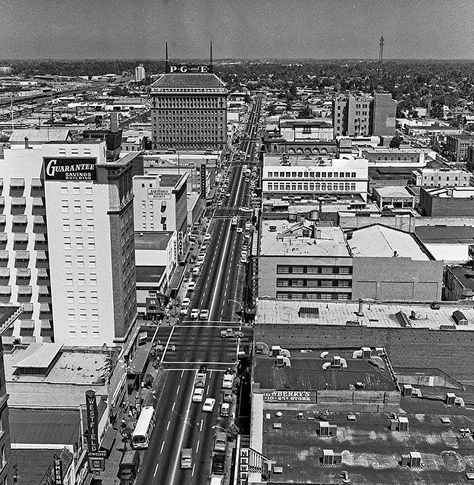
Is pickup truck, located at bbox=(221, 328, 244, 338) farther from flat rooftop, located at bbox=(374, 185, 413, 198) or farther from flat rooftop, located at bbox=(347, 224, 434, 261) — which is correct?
flat rooftop, located at bbox=(374, 185, 413, 198)

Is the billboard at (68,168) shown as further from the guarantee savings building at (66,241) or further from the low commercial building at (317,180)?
the low commercial building at (317,180)

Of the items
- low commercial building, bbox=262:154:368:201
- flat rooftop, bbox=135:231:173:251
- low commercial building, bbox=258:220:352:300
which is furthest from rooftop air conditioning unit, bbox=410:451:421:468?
low commercial building, bbox=262:154:368:201

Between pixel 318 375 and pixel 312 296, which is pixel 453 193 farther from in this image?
pixel 318 375


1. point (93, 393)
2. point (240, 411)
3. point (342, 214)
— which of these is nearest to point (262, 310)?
point (240, 411)

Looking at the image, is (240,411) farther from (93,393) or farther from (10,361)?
(10,361)

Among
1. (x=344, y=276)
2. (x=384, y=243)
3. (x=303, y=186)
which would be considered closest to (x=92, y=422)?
(x=344, y=276)

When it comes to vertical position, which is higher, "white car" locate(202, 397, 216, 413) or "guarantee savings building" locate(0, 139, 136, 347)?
"guarantee savings building" locate(0, 139, 136, 347)
